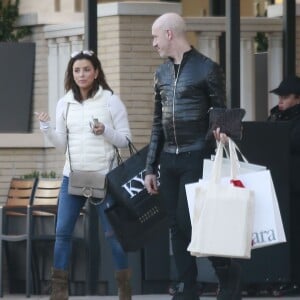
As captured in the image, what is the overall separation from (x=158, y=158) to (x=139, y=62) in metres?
2.43

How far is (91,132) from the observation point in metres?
9.71

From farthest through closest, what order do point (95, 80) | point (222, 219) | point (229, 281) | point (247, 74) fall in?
point (247, 74) → point (95, 80) → point (229, 281) → point (222, 219)

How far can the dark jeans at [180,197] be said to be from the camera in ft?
29.4

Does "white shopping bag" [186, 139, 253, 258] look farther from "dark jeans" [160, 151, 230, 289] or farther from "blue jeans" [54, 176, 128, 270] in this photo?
"blue jeans" [54, 176, 128, 270]

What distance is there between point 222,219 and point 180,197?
24.3 inches

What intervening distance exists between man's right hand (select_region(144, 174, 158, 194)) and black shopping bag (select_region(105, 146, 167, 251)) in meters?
0.28

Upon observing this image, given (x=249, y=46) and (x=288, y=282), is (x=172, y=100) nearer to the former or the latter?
(x=288, y=282)

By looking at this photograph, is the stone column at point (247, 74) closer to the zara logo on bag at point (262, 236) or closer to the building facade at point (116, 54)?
the building facade at point (116, 54)

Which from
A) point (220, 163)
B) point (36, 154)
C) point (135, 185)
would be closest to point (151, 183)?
point (135, 185)

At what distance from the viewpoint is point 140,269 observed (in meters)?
11.1

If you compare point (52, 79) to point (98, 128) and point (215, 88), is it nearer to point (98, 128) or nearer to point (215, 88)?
point (98, 128)

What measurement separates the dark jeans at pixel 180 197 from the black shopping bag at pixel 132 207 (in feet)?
1.43

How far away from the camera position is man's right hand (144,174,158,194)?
9.23 metres

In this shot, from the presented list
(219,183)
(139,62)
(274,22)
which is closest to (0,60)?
(139,62)
